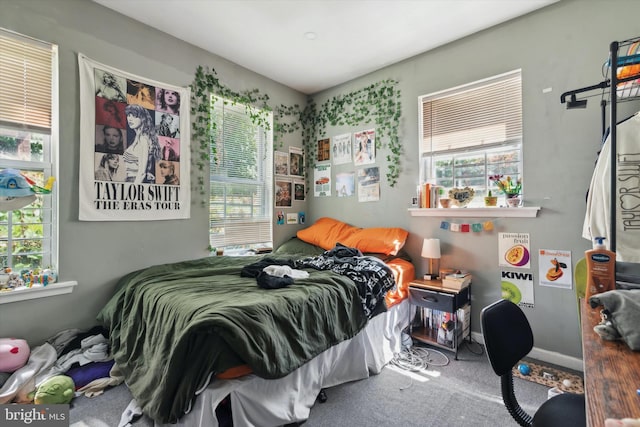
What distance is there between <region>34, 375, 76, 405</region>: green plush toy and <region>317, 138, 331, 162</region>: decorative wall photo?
10.6 ft

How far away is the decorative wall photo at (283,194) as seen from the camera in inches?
150

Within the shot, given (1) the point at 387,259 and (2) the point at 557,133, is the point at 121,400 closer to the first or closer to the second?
(1) the point at 387,259

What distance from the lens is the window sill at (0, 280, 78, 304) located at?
197 cm

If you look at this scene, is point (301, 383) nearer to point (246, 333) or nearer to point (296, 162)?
point (246, 333)

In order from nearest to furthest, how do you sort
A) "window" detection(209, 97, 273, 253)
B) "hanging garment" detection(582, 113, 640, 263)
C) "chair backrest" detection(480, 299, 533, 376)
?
"chair backrest" detection(480, 299, 533, 376)
"hanging garment" detection(582, 113, 640, 263)
"window" detection(209, 97, 273, 253)

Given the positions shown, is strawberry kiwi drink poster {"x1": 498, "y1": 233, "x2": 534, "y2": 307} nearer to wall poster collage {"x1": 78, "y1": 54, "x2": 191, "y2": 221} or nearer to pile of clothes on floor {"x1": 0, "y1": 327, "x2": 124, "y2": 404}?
wall poster collage {"x1": 78, "y1": 54, "x2": 191, "y2": 221}

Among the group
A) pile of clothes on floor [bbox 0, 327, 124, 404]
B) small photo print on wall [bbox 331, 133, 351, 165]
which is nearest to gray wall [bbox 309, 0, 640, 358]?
small photo print on wall [bbox 331, 133, 351, 165]

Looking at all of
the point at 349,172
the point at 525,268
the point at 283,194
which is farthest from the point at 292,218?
the point at 525,268

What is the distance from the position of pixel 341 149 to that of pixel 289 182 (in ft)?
2.70

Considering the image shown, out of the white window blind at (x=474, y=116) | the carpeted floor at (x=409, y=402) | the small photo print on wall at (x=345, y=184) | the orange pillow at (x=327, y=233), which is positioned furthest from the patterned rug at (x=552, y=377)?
the small photo print on wall at (x=345, y=184)

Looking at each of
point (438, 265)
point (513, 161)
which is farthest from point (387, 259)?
point (513, 161)

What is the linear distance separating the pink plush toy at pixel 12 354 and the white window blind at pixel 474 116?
11.9 ft

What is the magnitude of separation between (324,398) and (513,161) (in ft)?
8.21

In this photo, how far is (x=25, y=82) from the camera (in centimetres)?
213
